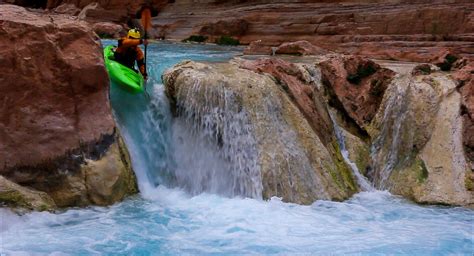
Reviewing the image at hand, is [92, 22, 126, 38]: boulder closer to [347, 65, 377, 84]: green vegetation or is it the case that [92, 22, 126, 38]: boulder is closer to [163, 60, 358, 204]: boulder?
[347, 65, 377, 84]: green vegetation

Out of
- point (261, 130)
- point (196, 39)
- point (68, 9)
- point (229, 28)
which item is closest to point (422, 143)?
point (261, 130)

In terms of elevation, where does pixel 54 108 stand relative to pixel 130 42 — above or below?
below

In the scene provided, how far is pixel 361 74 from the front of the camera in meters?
8.58

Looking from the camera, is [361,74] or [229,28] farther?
[229,28]

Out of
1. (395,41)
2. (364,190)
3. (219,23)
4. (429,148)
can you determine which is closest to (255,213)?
(364,190)

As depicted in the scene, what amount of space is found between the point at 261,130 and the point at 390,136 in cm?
205

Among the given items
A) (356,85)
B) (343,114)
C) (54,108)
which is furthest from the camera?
(356,85)

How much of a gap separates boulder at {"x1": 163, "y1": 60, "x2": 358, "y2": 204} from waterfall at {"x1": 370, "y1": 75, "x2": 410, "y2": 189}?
0.51 metres

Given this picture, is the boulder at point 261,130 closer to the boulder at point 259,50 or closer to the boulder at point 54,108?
the boulder at point 54,108

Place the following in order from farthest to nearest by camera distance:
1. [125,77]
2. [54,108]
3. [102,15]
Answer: [102,15], [125,77], [54,108]

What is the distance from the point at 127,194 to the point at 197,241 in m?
1.41

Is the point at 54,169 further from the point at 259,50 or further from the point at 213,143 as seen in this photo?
the point at 259,50

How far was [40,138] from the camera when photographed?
568 centimetres

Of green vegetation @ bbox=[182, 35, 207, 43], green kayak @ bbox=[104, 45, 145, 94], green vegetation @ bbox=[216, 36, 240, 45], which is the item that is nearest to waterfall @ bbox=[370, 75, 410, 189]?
green kayak @ bbox=[104, 45, 145, 94]
